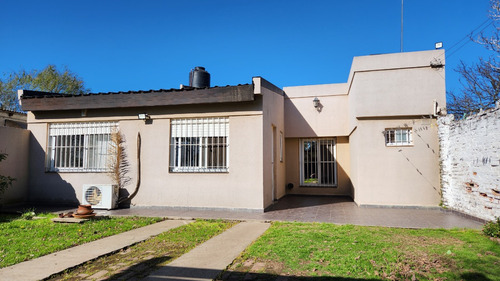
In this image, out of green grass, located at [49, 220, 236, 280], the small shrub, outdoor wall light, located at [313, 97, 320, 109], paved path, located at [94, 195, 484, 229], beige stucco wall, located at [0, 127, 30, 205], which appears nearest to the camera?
green grass, located at [49, 220, 236, 280]

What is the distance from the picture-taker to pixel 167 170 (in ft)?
30.0

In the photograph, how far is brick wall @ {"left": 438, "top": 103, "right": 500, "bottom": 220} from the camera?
6.55m

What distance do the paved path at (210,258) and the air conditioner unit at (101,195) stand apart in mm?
4677

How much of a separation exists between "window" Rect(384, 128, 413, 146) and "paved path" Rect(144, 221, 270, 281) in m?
5.67

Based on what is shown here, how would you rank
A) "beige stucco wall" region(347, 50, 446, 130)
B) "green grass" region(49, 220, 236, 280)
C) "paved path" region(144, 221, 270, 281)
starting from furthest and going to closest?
"beige stucco wall" region(347, 50, 446, 130) < "green grass" region(49, 220, 236, 280) < "paved path" region(144, 221, 270, 281)

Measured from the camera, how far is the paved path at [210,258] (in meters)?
3.59

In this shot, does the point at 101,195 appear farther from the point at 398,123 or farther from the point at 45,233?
the point at 398,123

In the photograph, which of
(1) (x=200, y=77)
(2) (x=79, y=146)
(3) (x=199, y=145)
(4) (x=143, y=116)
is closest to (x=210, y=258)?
(3) (x=199, y=145)

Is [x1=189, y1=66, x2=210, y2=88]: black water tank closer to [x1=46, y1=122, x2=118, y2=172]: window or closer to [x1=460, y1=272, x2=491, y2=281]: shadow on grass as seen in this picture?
[x1=46, y1=122, x2=118, y2=172]: window

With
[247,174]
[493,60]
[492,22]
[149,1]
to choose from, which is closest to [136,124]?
[247,174]


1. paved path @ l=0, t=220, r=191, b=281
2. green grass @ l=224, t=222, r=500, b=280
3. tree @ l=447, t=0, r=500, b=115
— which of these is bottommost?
paved path @ l=0, t=220, r=191, b=281

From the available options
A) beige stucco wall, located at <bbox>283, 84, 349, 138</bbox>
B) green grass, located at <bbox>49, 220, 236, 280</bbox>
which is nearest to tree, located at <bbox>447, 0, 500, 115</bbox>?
beige stucco wall, located at <bbox>283, 84, 349, 138</bbox>

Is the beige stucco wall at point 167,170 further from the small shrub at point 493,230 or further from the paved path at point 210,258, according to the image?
the small shrub at point 493,230

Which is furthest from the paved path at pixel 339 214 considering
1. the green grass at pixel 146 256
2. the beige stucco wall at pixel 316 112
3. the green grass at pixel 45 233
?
the beige stucco wall at pixel 316 112
